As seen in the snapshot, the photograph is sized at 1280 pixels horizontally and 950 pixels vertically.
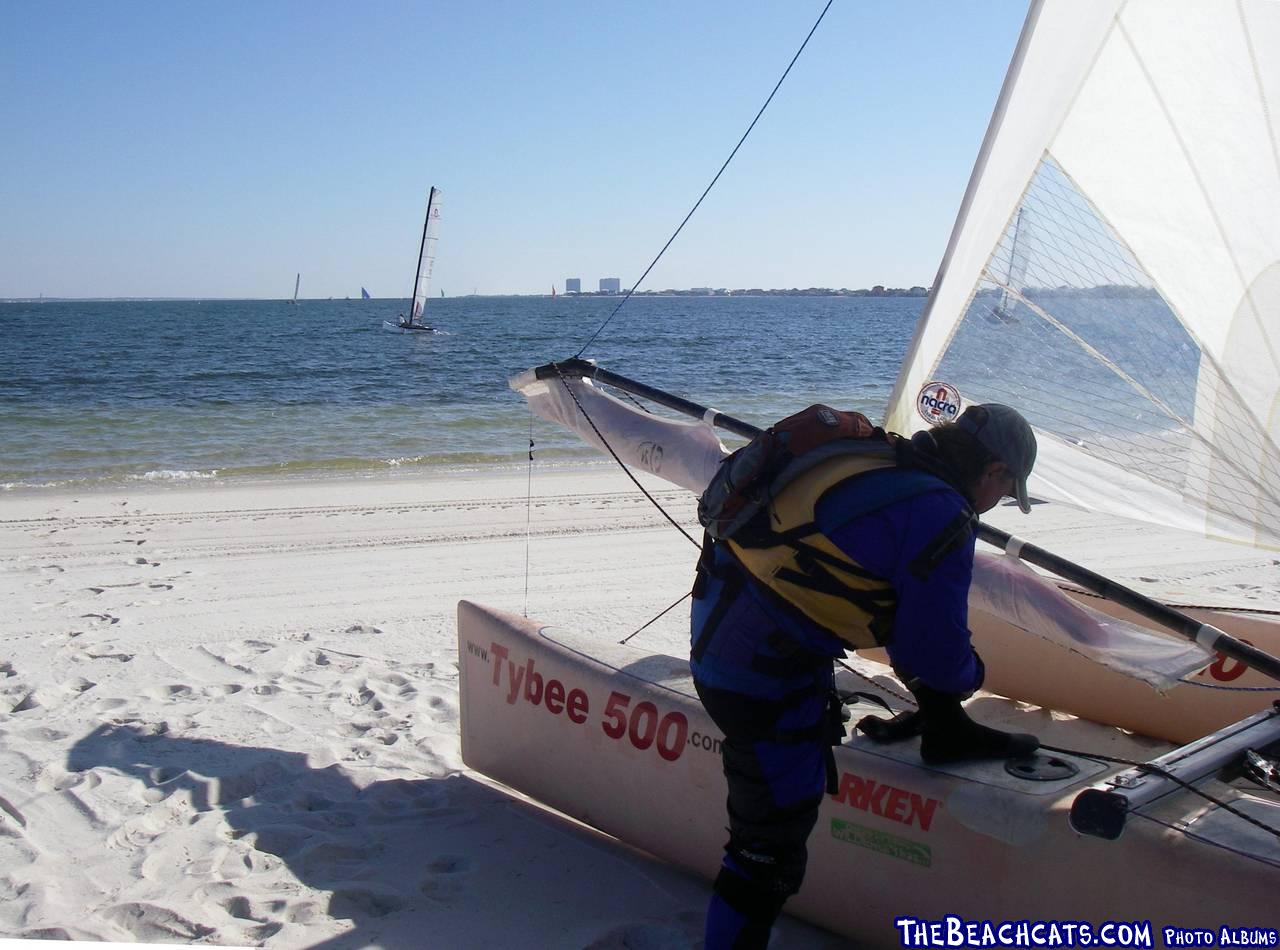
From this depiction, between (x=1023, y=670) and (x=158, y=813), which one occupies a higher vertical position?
(x=1023, y=670)

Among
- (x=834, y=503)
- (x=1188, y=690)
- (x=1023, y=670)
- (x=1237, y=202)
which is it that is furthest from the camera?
(x=1023, y=670)

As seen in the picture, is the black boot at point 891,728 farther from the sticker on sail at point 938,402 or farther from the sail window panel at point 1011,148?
the sail window panel at point 1011,148

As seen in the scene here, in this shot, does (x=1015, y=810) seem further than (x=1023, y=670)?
No

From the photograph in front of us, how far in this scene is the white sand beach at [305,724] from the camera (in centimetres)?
288

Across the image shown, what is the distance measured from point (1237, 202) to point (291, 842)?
10.6ft

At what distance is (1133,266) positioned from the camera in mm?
3158

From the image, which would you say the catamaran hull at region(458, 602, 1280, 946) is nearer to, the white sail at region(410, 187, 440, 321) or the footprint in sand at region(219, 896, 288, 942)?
the footprint in sand at region(219, 896, 288, 942)

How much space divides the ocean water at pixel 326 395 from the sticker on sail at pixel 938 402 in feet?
28.1

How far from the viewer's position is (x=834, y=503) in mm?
2020

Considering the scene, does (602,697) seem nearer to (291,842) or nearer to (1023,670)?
(291,842)

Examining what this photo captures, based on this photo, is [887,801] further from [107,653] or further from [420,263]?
[420,263]

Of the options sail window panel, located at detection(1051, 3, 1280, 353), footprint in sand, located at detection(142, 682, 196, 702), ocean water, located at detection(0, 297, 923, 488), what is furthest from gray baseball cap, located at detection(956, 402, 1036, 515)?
ocean water, located at detection(0, 297, 923, 488)

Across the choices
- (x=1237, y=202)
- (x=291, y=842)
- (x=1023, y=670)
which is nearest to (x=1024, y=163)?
(x=1237, y=202)

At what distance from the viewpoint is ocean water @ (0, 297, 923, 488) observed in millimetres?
12078
